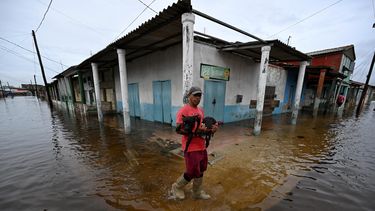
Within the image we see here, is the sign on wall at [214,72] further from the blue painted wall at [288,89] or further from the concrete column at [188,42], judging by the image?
the blue painted wall at [288,89]

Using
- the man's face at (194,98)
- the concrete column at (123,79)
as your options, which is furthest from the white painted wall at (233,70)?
the man's face at (194,98)

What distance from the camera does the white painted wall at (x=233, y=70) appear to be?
6225 mm

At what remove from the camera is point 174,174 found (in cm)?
326

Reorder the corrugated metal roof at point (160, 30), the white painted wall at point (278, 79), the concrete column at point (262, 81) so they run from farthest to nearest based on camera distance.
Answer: the white painted wall at point (278, 79) < the concrete column at point (262, 81) < the corrugated metal roof at point (160, 30)

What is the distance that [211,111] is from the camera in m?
7.09

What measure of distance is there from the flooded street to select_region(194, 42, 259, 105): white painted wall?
2.77 m

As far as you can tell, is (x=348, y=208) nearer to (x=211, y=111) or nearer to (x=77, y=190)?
(x=77, y=190)

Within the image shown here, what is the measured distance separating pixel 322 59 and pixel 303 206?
19.6m

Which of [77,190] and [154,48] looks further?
[154,48]

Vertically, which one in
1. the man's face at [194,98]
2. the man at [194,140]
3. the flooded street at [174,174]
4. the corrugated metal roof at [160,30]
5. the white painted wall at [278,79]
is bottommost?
the flooded street at [174,174]

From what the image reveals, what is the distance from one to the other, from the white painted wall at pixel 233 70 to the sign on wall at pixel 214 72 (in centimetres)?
17

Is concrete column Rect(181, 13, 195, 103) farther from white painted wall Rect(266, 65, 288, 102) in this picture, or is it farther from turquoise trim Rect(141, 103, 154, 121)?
white painted wall Rect(266, 65, 288, 102)

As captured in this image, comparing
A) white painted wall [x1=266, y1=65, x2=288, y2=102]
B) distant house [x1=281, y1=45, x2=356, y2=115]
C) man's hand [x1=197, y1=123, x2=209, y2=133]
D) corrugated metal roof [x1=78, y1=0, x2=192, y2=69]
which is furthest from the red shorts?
distant house [x1=281, y1=45, x2=356, y2=115]

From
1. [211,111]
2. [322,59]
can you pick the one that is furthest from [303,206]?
[322,59]
